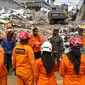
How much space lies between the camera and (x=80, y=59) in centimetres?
684

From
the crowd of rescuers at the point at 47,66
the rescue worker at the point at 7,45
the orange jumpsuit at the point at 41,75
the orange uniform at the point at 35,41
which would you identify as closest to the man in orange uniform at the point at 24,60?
the crowd of rescuers at the point at 47,66

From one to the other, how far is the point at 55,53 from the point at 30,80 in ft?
11.9

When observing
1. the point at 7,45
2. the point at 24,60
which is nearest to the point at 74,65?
the point at 24,60

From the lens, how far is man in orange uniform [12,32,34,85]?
27.8 ft

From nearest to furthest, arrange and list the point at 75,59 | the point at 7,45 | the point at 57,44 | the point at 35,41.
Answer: the point at 75,59, the point at 35,41, the point at 7,45, the point at 57,44

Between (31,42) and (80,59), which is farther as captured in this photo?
(31,42)

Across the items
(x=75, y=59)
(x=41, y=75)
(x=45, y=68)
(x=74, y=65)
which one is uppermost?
(x=75, y=59)

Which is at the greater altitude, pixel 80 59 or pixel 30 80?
pixel 80 59

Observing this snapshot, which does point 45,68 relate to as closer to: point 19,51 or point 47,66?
point 47,66

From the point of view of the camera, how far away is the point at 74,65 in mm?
6816

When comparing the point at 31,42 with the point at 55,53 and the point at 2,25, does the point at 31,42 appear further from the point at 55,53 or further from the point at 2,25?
the point at 2,25

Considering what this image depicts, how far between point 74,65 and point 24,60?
1.98 metres

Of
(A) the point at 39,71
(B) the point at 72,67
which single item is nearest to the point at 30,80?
(A) the point at 39,71

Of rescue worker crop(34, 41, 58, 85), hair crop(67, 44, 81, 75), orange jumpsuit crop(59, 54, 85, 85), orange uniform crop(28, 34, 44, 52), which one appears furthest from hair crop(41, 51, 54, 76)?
orange uniform crop(28, 34, 44, 52)
